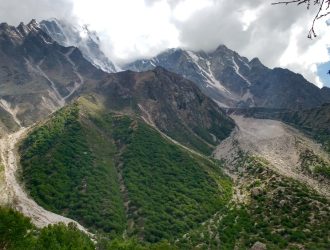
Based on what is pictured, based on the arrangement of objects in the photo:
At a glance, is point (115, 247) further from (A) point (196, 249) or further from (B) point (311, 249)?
(B) point (311, 249)

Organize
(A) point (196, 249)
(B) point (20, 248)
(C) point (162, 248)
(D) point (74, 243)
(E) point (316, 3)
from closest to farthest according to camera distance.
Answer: (E) point (316, 3), (B) point (20, 248), (D) point (74, 243), (C) point (162, 248), (A) point (196, 249)

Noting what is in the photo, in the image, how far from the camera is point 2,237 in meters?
99.9

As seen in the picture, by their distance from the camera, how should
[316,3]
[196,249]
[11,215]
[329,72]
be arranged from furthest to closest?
1. [196,249]
2. [11,215]
3. [329,72]
4. [316,3]

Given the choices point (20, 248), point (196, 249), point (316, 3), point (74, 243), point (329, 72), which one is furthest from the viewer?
point (196, 249)

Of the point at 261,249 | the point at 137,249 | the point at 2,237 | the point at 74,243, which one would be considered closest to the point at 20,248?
the point at 2,237

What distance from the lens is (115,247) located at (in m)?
123

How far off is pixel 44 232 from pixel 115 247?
19694 mm

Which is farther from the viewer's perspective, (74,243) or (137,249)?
(137,249)

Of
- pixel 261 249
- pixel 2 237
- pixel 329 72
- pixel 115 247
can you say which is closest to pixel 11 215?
pixel 2 237

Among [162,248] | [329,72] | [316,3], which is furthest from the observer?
[162,248]

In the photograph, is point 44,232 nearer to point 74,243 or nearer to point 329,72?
point 74,243

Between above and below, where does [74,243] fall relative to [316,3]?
below

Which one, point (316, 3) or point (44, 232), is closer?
point (316, 3)

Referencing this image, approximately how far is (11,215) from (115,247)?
28720mm
